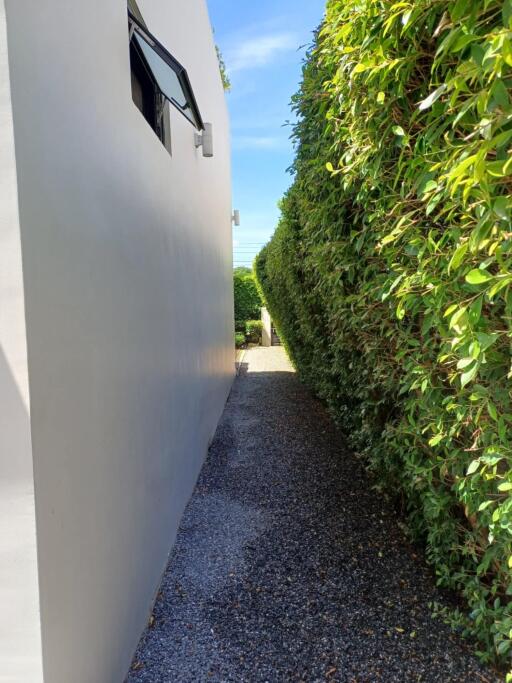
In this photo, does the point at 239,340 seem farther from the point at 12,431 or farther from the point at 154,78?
the point at 12,431

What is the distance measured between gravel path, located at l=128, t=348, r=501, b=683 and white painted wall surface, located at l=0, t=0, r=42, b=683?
1.11 metres

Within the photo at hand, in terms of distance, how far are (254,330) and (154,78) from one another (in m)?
16.1

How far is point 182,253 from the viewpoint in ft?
12.2

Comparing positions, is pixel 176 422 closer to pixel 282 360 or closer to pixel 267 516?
pixel 267 516

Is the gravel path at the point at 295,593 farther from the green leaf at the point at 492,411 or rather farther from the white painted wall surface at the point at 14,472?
the green leaf at the point at 492,411

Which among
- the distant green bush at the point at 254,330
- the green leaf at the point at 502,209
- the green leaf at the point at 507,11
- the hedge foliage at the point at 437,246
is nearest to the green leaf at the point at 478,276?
the hedge foliage at the point at 437,246

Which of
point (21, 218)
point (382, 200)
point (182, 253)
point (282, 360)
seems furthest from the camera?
point (282, 360)

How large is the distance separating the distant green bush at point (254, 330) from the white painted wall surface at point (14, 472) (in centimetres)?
1738

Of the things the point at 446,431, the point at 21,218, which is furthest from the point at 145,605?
the point at 21,218

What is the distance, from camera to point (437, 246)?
141 cm

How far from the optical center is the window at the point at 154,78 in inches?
96.7

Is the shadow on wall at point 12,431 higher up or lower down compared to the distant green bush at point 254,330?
higher up

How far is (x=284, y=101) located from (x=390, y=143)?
6.93 ft

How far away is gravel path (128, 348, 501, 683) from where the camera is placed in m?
1.96
